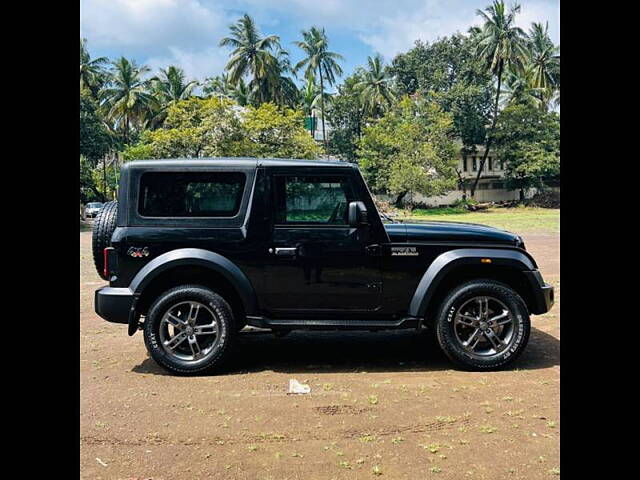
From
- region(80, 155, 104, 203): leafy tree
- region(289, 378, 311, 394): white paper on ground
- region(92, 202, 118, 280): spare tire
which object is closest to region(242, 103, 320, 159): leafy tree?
region(80, 155, 104, 203): leafy tree

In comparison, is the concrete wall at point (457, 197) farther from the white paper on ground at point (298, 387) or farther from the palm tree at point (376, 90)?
the white paper on ground at point (298, 387)

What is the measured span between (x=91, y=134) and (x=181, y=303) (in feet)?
120

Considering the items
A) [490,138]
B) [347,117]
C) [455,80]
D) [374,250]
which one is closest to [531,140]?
[490,138]

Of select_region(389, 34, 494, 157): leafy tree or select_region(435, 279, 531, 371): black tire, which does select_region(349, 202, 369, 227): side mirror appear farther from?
select_region(389, 34, 494, 157): leafy tree

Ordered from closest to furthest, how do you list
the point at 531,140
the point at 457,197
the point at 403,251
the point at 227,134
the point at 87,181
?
the point at 403,251
the point at 227,134
the point at 87,181
the point at 531,140
the point at 457,197

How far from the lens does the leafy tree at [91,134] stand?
3834 cm

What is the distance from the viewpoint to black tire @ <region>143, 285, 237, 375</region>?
17.7ft

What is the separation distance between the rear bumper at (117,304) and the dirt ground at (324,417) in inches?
22.3

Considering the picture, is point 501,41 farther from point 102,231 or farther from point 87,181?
point 102,231

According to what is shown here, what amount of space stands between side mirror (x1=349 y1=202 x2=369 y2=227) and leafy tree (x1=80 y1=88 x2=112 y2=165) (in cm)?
3636

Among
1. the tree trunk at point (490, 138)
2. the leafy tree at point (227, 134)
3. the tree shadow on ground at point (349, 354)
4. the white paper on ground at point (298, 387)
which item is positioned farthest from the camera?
the tree trunk at point (490, 138)

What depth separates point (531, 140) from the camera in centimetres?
5581

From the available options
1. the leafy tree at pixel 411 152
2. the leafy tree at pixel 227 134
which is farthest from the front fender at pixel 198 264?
the leafy tree at pixel 411 152
